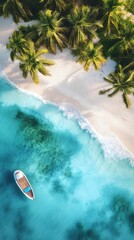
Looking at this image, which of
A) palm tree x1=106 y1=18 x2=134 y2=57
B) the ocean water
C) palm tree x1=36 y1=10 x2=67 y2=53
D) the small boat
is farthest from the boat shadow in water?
palm tree x1=106 y1=18 x2=134 y2=57

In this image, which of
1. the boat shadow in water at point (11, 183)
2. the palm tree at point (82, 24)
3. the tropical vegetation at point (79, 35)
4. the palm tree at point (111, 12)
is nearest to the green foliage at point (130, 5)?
the tropical vegetation at point (79, 35)

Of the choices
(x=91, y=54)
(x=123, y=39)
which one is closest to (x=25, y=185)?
(x=91, y=54)

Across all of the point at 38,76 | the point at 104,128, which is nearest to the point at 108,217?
the point at 104,128

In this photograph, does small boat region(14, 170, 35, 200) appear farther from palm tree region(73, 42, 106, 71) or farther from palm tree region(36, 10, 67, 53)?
palm tree region(36, 10, 67, 53)

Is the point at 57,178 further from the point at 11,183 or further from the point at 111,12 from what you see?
the point at 111,12

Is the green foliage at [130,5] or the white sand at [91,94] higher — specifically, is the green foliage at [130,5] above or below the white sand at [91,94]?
above

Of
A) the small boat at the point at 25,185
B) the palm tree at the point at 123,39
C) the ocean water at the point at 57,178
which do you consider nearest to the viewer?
the palm tree at the point at 123,39

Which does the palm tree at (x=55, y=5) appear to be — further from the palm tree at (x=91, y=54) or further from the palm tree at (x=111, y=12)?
the palm tree at (x=91, y=54)

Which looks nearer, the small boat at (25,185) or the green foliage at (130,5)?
the green foliage at (130,5)
